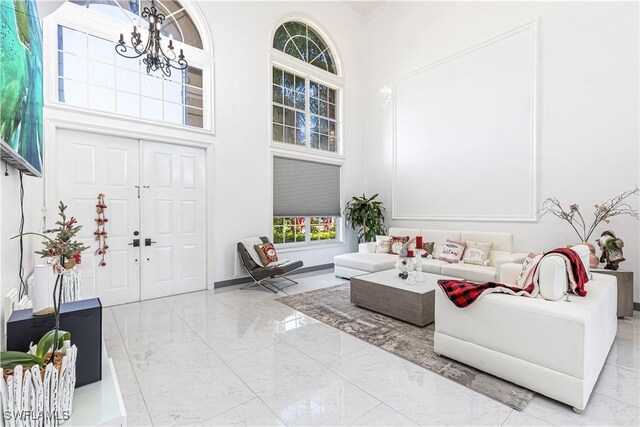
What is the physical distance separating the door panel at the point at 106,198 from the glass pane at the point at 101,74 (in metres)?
0.73

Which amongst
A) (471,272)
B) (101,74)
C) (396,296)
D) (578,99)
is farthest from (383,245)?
(101,74)

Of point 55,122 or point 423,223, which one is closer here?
point 55,122

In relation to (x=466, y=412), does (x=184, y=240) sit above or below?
above

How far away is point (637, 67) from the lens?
3904 mm

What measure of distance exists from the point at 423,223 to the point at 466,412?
14.9 feet

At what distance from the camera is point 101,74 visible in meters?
4.12

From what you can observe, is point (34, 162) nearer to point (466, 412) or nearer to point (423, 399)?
point (423, 399)

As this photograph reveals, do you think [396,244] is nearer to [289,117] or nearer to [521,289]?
[289,117]

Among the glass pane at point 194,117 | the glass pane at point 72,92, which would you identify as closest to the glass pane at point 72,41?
the glass pane at point 72,92

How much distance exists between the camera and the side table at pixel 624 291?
138 inches

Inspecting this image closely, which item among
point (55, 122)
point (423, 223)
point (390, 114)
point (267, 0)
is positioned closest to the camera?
point (55, 122)

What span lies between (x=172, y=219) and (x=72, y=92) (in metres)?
2.01

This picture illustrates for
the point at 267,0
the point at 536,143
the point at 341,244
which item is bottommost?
the point at 341,244

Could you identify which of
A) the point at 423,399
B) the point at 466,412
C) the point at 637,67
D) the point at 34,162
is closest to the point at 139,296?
the point at 34,162
